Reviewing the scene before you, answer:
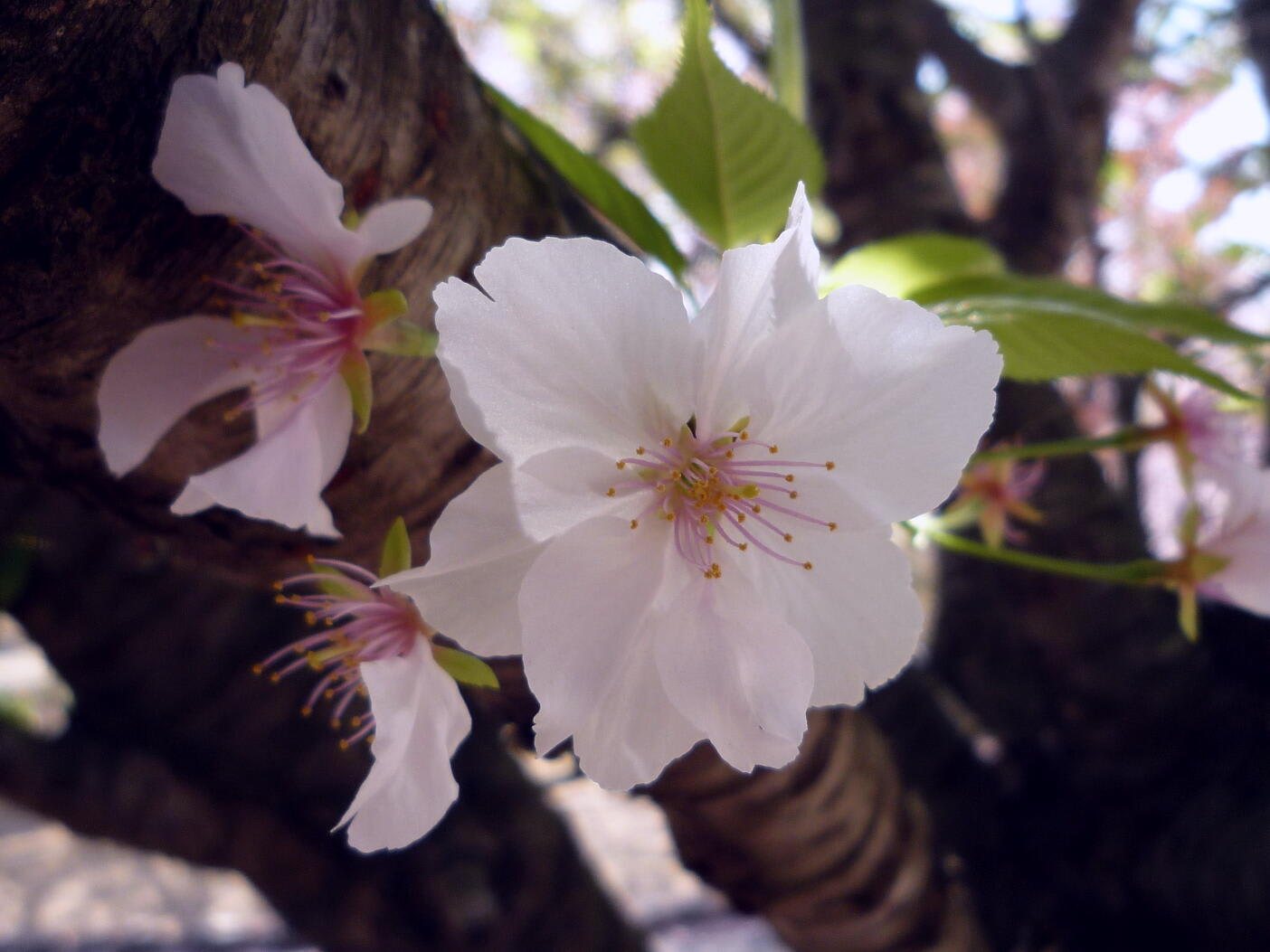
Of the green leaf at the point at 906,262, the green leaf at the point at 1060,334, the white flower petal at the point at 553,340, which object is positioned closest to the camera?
the white flower petal at the point at 553,340

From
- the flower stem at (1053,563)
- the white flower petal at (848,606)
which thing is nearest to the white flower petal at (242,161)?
the white flower petal at (848,606)

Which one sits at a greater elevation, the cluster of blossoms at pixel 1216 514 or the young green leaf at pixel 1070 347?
the young green leaf at pixel 1070 347

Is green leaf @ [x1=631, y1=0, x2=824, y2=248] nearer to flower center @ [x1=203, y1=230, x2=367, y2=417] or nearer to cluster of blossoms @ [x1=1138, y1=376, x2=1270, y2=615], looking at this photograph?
flower center @ [x1=203, y1=230, x2=367, y2=417]

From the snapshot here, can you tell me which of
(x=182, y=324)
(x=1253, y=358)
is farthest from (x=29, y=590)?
(x=1253, y=358)

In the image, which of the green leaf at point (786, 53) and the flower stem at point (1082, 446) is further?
the green leaf at point (786, 53)

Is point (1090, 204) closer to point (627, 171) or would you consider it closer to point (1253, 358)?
point (1253, 358)

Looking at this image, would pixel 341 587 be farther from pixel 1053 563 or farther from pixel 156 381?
pixel 1053 563

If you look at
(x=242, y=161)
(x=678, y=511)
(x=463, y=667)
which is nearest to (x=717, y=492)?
(x=678, y=511)

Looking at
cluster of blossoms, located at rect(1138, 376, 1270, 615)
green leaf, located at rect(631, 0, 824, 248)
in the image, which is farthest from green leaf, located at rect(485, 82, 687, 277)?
cluster of blossoms, located at rect(1138, 376, 1270, 615)

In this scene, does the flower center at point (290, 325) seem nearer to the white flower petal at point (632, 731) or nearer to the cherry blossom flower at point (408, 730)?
the cherry blossom flower at point (408, 730)
